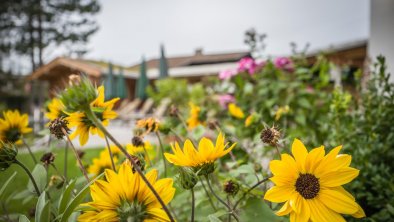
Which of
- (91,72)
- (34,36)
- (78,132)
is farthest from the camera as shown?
(34,36)

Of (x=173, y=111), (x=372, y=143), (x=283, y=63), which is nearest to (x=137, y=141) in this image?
(x=173, y=111)

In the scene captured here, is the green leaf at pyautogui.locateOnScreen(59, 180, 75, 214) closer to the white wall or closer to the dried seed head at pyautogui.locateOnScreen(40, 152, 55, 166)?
the dried seed head at pyautogui.locateOnScreen(40, 152, 55, 166)

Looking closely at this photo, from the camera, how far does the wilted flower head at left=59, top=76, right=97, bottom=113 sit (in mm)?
395

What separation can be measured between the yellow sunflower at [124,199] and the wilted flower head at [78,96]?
132mm

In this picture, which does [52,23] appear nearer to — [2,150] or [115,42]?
[115,42]

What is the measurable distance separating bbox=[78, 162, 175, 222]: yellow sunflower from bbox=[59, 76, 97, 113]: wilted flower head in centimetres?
13

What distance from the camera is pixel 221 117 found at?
112 inches

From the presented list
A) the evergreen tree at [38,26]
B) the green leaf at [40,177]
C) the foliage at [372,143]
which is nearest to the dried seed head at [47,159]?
the green leaf at [40,177]

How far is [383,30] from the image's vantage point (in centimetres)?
198

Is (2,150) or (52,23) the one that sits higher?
(52,23)

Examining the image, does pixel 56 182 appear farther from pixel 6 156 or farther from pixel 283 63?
pixel 283 63

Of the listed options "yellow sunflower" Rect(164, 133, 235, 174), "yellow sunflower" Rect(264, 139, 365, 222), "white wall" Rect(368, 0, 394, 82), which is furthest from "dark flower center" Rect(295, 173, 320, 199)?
"white wall" Rect(368, 0, 394, 82)

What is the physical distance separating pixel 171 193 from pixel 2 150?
0.35 metres

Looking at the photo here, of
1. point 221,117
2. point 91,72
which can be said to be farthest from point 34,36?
point 221,117
